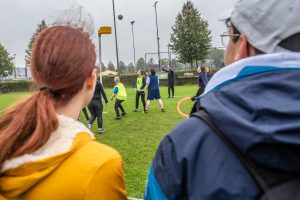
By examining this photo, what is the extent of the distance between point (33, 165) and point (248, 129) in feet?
2.85

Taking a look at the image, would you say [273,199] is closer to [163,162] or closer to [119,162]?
[163,162]

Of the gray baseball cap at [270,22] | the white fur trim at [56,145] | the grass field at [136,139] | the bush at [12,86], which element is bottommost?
the grass field at [136,139]

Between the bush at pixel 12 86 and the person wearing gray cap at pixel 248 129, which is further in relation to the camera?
the bush at pixel 12 86

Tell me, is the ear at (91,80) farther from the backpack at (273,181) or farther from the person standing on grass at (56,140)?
the backpack at (273,181)

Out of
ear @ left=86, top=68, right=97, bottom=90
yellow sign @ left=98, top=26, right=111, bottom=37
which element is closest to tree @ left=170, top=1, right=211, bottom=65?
yellow sign @ left=98, top=26, right=111, bottom=37

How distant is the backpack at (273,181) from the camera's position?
1.09 m

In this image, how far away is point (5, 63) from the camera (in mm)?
62000

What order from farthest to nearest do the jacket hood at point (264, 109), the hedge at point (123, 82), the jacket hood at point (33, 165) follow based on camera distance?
the hedge at point (123, 82) → the jacket hood at point (33, 165) → the jacket hood at point (264, 109)

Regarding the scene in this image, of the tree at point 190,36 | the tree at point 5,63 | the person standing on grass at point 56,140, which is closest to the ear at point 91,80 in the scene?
the person standing on grass at point 56,140

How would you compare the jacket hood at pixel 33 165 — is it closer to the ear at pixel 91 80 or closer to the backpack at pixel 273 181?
the ear at pixel 91 80

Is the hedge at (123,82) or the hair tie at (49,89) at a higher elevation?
the hair tie at (49,89)

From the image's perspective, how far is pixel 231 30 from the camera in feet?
4.74

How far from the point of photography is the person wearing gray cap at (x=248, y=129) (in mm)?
1101

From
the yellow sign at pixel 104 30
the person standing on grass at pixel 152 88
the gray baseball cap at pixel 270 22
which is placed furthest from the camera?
the person standing on grass at pixel 152 88
